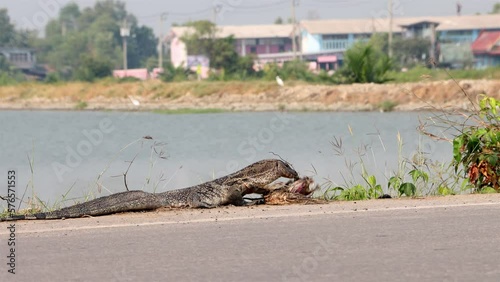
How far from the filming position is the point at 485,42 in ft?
376

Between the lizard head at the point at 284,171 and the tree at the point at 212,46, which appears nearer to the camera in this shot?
the lizard head at the point at 284,171

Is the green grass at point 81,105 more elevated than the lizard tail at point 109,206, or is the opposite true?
the lizard tail at point 109,206

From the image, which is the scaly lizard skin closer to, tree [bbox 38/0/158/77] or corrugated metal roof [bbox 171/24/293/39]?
tree [bbox 38/0/158/77]

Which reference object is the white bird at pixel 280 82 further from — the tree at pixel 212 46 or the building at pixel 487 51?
the building at pixel 487 51

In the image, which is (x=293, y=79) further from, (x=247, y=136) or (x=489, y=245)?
(x=489, y=245)

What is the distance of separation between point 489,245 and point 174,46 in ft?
449

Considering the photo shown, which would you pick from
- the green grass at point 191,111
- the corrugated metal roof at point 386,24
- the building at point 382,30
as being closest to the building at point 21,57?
the building at point 382,30

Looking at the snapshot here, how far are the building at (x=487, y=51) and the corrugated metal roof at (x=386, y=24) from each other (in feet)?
26.2

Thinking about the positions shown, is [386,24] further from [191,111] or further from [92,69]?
[191,111]

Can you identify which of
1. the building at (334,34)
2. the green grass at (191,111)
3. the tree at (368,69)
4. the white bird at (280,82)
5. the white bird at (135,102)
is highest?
the building at (334,34)

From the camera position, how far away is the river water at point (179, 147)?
64.8 feet

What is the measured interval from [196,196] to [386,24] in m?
128

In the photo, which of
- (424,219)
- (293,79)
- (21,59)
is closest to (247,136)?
(293,79)

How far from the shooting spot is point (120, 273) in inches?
279
